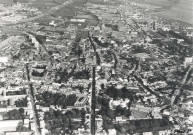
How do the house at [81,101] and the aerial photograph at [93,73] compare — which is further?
the house at [81,101]

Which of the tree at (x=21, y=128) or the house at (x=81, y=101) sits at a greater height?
the house at (x=81, y=101)

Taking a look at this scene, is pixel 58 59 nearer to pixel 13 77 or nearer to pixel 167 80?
pixel 13 77

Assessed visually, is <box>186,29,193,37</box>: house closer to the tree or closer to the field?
the field

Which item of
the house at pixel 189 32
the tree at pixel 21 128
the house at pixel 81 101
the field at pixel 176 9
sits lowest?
the tree at pixel 21 128

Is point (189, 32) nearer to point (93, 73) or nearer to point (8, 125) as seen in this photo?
point (93, 73)

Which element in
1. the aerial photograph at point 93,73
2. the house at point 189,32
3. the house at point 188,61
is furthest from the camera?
the house at point 189,32

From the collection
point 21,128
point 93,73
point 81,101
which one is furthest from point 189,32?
point 21,128

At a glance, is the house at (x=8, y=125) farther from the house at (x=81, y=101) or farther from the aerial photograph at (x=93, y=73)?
the house at (x=81, y=101)

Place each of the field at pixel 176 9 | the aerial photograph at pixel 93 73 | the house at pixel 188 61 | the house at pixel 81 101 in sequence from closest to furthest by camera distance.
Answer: the aerial photograph at pixel 93 73, the house at pixel 81 101, the house at pixel 188 61, the field at pixel 176 9

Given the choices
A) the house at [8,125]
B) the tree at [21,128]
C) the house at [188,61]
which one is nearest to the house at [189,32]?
the house at [188,61]

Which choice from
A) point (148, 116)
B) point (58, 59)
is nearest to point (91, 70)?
A: point (58, 59)
